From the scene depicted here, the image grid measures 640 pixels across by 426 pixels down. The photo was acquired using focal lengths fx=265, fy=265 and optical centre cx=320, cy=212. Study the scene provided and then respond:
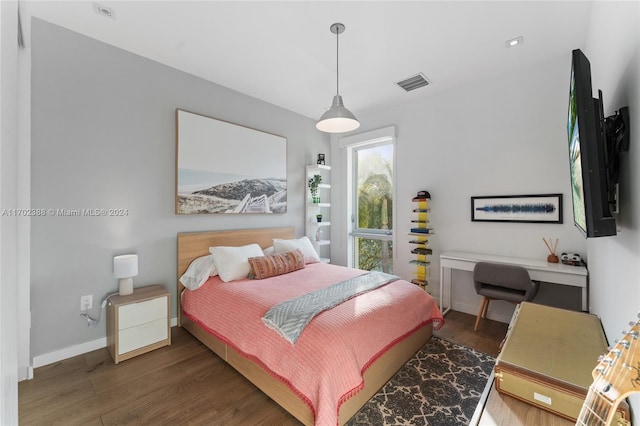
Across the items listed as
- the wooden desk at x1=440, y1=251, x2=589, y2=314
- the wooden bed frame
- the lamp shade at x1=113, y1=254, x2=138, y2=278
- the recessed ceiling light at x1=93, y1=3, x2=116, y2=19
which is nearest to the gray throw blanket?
the wooden bed frame

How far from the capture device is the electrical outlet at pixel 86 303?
2342 mm

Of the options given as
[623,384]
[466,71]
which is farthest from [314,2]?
[623,384]

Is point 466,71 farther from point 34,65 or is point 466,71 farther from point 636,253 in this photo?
point 34,65

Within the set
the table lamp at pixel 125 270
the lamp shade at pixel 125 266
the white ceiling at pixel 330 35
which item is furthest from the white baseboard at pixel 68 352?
the white ceiling at pixel 330 35

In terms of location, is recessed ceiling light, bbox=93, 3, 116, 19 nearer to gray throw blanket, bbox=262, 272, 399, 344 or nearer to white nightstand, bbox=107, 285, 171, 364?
white nightstand, bbox=107, 285, 171, 364

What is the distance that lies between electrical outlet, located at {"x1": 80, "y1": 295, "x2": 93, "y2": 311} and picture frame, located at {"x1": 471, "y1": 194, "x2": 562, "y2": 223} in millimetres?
4065

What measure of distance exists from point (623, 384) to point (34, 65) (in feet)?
11.9

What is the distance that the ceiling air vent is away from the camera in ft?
10.0

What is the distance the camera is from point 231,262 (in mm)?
2729

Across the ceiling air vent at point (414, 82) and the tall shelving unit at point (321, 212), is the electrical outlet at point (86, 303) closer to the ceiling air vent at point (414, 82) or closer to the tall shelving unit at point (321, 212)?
the tall shelving unit at point (321, 212)

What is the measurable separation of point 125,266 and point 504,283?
3.48m

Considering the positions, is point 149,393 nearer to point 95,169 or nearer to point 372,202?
point 95,169

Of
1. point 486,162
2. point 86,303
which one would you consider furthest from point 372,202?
point 86,303

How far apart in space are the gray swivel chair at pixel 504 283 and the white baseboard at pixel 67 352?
3652 millimetres
